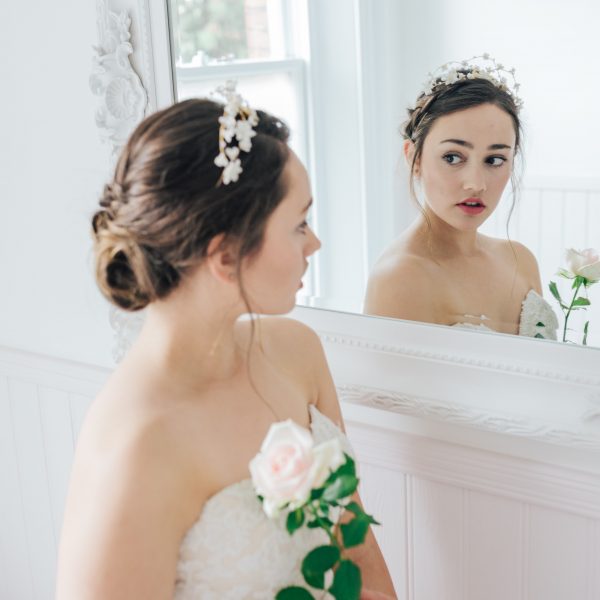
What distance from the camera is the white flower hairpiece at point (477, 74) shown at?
1.35m

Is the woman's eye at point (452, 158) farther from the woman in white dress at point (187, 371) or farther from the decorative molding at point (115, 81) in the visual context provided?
the decorative molding at point (115, 81)

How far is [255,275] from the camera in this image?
1.22 meters

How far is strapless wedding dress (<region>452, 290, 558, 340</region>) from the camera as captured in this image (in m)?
1.39

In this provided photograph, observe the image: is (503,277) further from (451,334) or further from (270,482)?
(270,482)

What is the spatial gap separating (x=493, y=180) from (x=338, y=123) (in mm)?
294

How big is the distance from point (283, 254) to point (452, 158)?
1.17ft

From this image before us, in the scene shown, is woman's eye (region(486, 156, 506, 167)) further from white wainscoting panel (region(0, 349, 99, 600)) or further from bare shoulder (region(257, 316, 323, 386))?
white wainscoting panel (region(0, 349, 99, 600))

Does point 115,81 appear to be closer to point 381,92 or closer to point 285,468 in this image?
point 381,92

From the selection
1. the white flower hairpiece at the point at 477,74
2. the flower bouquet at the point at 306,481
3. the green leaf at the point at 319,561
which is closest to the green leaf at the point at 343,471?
the flower bouquet at the point at 306,481

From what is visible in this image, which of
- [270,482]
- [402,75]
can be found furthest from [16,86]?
[270,482]

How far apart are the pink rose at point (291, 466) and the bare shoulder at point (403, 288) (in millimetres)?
478

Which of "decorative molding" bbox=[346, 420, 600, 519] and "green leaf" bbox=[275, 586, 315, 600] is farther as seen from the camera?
"decorative molding" bbox=[346, 420, 600, 519]

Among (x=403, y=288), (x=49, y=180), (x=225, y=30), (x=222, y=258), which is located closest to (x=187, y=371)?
(x=222, y=258)

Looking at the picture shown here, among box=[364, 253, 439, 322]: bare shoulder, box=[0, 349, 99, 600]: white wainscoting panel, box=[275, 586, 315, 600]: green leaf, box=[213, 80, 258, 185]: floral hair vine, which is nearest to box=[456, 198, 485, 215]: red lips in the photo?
box=[364, 253, 439, 322]: bare shoulder
